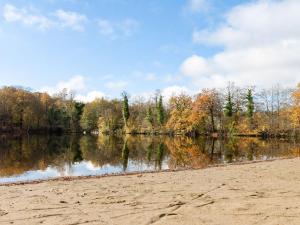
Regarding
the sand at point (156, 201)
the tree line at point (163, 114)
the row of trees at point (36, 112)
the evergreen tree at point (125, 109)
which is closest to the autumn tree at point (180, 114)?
the tree line at point (163, 114)

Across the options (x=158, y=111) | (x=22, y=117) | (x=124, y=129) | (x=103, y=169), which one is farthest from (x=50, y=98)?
(x=103, y=169)

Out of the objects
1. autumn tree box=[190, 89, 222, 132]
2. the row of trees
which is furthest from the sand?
the row of trees

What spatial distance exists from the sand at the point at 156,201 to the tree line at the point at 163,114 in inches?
2539

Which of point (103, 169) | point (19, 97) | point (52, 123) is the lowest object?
point (103, 169)

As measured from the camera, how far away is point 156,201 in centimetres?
1083

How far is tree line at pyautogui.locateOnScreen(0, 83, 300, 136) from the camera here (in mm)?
83438

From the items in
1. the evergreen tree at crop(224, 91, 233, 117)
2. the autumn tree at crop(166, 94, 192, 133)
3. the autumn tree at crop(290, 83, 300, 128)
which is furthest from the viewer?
the autumn tree at crop(166, 94, 192, 133)

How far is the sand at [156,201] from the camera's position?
8.71m

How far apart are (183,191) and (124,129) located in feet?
303

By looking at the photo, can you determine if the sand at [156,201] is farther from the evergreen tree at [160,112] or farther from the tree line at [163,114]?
the evergreen tree at [160,112]

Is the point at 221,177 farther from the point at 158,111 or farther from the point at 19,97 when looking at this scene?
the point at 19,97

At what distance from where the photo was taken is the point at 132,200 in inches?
435

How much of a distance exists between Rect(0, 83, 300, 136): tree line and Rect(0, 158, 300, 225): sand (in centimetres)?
6450

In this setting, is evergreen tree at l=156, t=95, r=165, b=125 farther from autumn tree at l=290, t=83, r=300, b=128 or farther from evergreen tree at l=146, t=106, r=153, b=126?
autumn tree at l=290, t=83, r=300, b=128
